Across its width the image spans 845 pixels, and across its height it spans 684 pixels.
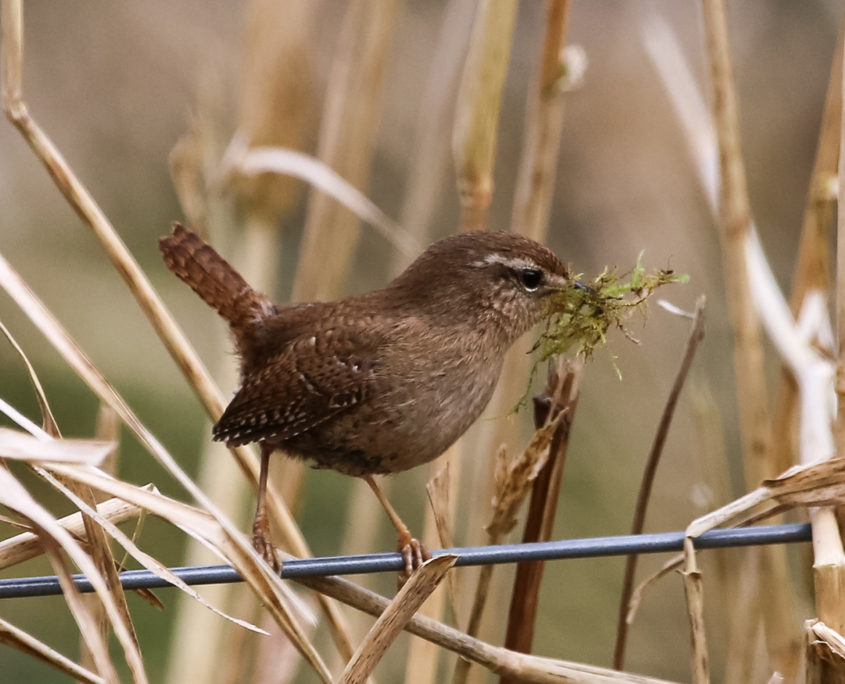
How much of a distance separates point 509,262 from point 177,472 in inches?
32.8

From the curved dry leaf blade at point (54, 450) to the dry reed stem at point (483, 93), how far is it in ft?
2.99

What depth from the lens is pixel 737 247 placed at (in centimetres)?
185

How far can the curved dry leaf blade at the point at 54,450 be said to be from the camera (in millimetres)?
1025

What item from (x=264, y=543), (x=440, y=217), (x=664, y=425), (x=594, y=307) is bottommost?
(x=264, y=543)

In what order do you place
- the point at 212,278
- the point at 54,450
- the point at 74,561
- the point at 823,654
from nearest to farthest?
the point at 54,450, the point at 74,561, the point at 823,654, the point at 212,278

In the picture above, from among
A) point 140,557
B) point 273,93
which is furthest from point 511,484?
point 273,93

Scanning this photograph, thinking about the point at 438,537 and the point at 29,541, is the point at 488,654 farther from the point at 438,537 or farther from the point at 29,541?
the point at 29,541

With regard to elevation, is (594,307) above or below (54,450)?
above

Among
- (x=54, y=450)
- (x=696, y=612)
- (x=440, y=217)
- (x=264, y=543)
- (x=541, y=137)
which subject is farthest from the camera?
(x=440, y=217)

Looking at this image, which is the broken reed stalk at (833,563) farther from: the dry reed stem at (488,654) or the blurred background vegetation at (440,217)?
the blurred background vegetation at (440,217)

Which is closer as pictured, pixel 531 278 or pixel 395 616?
pixel 395 616

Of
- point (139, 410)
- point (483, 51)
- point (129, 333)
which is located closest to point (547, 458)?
point (483, 51)

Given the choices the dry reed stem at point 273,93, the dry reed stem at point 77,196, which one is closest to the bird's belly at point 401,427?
the dry reed stem at point 77,196

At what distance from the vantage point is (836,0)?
12.5 ft
